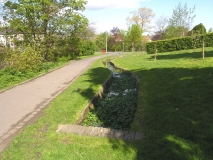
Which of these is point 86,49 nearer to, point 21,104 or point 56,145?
point 21,104

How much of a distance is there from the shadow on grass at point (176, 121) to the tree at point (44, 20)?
623 inches

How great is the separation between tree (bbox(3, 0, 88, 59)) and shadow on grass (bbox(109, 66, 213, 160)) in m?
15.8

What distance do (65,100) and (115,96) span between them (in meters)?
2.63

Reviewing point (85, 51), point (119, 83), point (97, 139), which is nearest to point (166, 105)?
point (97, 139)

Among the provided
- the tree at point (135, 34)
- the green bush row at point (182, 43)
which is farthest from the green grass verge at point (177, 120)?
the tree at point (135, 34)

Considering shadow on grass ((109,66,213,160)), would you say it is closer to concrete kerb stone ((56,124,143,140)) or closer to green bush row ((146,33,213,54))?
concrete kerb stone ((56,124,143,140))

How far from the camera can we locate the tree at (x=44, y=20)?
17984 mm

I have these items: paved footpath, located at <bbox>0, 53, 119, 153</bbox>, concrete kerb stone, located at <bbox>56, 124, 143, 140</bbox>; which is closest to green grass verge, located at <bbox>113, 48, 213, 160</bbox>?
concrete kerb stone, located at <bbox>56, 124, 143, 140</bbox>

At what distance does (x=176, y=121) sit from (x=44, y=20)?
1885 centimetres

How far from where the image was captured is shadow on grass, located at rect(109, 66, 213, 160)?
3223 mm

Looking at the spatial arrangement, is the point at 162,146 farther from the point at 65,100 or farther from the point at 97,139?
the point at 65,100

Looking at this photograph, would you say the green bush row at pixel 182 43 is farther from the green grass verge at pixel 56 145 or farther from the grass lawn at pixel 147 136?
the green grass verge at pixel 56 145

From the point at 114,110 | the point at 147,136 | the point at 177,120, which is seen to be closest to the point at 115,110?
the point at 114,110

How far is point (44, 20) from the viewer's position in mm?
19312
